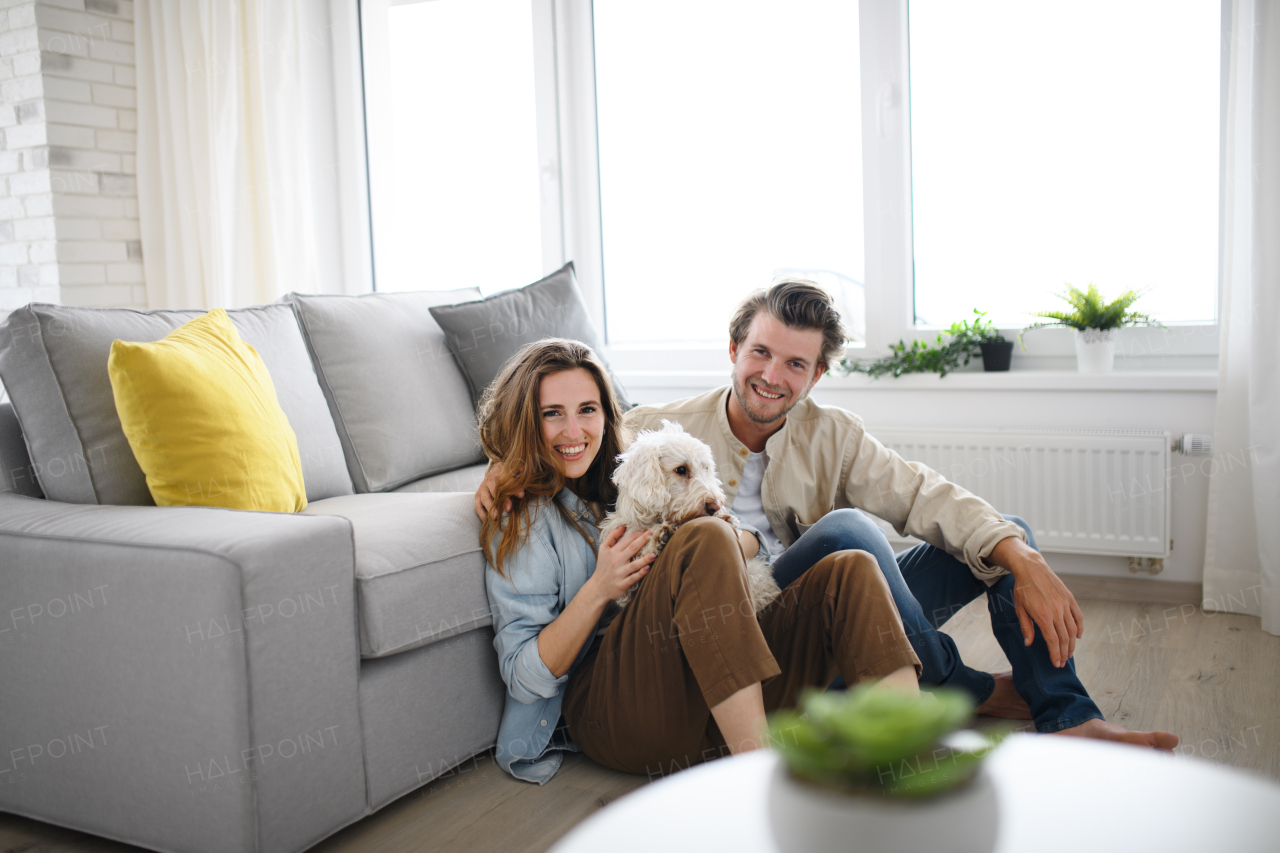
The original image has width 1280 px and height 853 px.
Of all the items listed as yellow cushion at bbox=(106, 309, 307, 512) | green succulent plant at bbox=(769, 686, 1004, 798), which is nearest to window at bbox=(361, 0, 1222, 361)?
yellow cushion at bbox=(106, 309, 307, 512)

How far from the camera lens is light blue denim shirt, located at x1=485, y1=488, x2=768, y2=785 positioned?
63.9 inches

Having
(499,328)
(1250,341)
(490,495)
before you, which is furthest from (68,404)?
(1250,341)

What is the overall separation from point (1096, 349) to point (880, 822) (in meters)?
2.40

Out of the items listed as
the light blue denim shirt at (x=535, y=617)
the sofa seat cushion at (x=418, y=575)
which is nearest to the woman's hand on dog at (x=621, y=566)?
the light blue denim shirt at (x=535, y=617)

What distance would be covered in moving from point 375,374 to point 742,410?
0.95m

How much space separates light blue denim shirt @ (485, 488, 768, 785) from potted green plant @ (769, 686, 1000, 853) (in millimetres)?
904

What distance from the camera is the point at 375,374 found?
2309 mm

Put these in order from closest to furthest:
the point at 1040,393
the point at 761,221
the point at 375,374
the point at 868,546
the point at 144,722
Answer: the point at 144,722, the point at 868,546, the point at 375,374, the point at 1040,393, the point at 761,221

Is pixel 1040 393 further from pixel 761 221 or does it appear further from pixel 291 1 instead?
pixel 291 1

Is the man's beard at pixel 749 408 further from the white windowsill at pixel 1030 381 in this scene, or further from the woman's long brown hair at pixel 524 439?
the white windowsill at pixel 1030 381

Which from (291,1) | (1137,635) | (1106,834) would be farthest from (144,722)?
(291,1)

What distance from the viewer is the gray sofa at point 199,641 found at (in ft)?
4.38

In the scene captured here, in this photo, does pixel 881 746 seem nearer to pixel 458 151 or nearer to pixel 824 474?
pixel 824 474

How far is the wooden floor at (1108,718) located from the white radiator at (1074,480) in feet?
0.72
